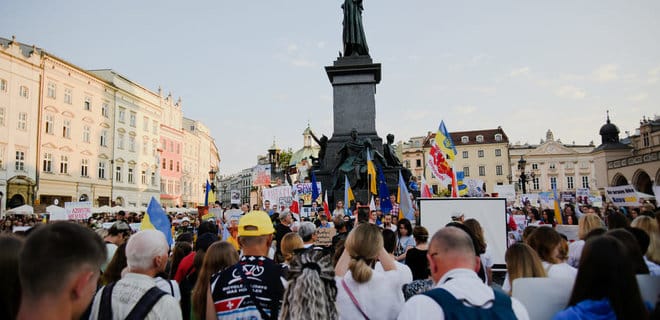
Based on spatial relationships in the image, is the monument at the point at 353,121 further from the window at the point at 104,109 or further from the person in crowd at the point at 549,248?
the window at the point at 104,109

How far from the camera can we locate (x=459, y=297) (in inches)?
102

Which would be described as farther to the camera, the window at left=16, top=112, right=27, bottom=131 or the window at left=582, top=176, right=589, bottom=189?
the window at left=582, top=176, right=589, bottom=189

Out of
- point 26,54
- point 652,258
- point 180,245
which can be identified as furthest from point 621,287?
point 26,54

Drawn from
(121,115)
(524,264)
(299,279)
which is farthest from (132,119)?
(524,264)

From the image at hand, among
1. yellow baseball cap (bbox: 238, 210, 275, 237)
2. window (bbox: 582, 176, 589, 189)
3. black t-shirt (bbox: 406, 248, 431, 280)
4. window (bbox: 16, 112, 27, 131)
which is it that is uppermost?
window (bbox: 16, 112, 27, 131)

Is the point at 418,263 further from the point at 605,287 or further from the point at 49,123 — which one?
the point at 49,123

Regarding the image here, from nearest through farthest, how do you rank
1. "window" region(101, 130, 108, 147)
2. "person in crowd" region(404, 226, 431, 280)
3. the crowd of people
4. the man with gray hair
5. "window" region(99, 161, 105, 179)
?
1. the crowd of people
2. the man with gray hair
3. "person in crowd" region(404, 226, 431, 280)
4. "window" region(99, 161, 105, 179)
5. "window" region(101, 130, 108, 147)

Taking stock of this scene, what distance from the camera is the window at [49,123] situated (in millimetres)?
39625

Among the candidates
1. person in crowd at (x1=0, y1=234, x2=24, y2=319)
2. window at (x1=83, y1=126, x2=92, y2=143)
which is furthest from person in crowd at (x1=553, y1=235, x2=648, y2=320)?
window at (x1=83, y1=126, x2=92, y2=143)

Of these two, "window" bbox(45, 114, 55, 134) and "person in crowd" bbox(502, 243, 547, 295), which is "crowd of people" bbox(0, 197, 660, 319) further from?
"window" bbox(45, 114, 55, 134)

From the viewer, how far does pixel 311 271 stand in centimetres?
311

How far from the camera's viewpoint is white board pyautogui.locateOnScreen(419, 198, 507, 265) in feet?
29.7

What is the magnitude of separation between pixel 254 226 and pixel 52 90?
144ft

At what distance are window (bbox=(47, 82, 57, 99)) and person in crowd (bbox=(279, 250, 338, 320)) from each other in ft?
145
